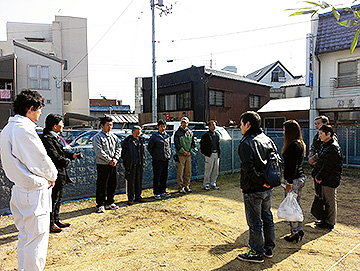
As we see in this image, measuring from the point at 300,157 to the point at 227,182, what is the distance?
473 cm

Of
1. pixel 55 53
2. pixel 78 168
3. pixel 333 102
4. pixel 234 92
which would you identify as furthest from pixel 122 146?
pixel 55 53

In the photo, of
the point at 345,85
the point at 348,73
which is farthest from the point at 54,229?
the point at 348,73

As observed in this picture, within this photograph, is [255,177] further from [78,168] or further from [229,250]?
[78,168]

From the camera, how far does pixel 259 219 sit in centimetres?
337

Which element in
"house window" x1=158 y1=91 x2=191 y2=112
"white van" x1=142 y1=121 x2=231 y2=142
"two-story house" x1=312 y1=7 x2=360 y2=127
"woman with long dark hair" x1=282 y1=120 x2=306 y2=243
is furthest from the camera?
"house window" x1=158 y1=91 x2=191 y2=112

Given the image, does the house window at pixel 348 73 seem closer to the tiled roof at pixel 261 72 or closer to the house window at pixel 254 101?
the house window at pixel 254 101

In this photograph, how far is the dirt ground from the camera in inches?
135

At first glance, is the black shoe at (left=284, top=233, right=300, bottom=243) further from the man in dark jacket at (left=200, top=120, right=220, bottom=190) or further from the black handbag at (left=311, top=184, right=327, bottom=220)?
the man in dark jacket at (left=200, top=120, right=220, bottom=190)

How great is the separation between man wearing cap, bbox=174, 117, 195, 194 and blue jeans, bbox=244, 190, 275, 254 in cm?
378

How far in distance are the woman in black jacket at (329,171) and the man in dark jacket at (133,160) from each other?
3.61m

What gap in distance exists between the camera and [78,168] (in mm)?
6207

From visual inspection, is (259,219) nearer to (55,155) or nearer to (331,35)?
(55,155)

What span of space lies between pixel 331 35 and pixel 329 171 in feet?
41.0

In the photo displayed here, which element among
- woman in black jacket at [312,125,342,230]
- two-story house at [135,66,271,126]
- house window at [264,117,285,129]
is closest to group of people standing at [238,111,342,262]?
woman in black jacket at [312,125,342,230]
